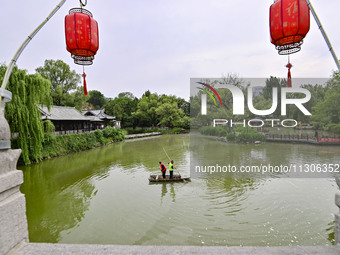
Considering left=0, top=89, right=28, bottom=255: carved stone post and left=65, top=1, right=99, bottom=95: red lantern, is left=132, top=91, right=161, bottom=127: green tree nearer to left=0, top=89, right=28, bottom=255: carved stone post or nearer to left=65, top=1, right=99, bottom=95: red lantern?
left=65, top=1, right=99, bottom=95: red lantern

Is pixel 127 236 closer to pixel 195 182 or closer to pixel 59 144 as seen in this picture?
pixel 195 182

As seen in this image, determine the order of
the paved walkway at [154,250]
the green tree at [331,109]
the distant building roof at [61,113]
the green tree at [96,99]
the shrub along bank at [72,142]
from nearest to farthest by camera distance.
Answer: the paved walkway at [154,250], the shrub along bank at [72,142], the green tree at [331,109], the distant building roof at [61,113], the green tree at [96,99]

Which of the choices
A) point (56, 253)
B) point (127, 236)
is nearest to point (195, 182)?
point (127, 236)

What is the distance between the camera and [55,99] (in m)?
33.8

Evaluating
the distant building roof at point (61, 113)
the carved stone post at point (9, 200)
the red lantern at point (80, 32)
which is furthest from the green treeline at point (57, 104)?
the carved stone post at point (9, 200)

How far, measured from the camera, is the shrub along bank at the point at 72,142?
58.4 ft

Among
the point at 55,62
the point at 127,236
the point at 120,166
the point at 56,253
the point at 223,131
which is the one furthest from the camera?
the point at 55,62

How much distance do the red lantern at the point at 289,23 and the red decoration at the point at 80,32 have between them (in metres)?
4.21

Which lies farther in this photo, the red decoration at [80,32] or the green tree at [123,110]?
the green tree at [123,110]

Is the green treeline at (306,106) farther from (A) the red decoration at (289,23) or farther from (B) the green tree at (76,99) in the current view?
(B) the green tree at (76,99)

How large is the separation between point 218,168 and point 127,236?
29.9 ft

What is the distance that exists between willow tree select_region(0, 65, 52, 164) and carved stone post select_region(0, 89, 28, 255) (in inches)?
465

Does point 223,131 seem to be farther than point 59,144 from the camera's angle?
Yes

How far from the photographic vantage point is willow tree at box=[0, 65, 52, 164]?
1309 cm
